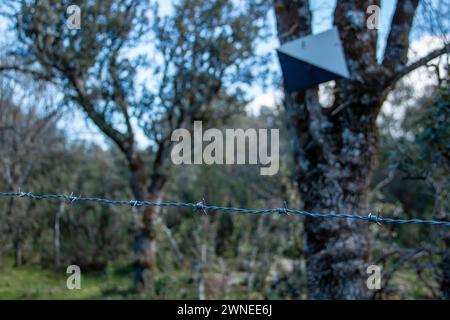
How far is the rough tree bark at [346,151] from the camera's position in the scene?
4199mm

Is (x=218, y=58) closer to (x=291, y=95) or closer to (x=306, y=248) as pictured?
(x=291, y=95)

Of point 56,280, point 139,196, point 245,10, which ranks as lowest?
point 56,280

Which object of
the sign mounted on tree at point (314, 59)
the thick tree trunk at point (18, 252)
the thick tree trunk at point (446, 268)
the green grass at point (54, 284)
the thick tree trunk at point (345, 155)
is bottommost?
the green grass at point (54, 284)

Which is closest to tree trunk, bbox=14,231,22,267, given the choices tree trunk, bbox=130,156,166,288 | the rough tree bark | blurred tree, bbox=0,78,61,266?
blurred tree, bbox=0,78,61,266

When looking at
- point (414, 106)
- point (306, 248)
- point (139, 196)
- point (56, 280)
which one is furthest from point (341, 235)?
point (414, 106)

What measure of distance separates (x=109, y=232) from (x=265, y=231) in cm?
473

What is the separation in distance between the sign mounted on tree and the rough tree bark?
0.26 meters

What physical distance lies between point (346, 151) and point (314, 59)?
91 centimetres

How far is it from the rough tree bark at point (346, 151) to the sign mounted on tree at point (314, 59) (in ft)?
0.86

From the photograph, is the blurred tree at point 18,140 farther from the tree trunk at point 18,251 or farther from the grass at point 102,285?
the grass at point 102,285

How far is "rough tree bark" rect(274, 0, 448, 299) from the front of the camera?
4199 millimetres

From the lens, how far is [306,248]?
174 inches

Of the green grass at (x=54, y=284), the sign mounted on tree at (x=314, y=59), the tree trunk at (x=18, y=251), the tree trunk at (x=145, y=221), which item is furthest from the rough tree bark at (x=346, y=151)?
the tree trunk at (x=18, y=251)

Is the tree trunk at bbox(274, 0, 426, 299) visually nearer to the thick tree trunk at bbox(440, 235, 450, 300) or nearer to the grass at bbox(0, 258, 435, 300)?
the thick tree trunk at bbox(440, 235, 450, 300)
